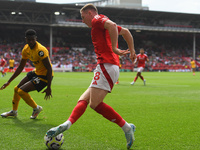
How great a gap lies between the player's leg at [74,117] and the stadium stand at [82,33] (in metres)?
40.2

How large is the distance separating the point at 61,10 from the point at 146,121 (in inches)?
1781

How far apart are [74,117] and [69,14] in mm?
49695

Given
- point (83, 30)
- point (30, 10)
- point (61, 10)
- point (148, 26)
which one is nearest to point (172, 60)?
point (148, 26)

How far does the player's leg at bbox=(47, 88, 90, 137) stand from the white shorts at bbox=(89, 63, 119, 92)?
14.2 inches

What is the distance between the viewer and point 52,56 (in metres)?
47.9

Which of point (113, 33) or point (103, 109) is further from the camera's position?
point (103, 109)

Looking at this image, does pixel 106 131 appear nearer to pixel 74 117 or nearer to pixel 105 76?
pixel 74 117

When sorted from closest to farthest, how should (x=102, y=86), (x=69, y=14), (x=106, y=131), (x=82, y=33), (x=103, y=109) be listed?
(x=102, y=86)
(x=103, y=109)
(x=106, y=131)
(x=69, y=14)
(x=82, y=33)

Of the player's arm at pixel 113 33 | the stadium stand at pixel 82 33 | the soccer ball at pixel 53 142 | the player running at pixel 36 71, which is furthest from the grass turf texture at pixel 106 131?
the stadium stand at pixel 82 33

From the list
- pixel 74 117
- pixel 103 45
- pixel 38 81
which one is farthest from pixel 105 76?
pixel 38 81

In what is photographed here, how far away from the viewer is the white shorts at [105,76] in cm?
383

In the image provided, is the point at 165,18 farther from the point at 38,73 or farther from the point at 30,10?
the point at 38,73

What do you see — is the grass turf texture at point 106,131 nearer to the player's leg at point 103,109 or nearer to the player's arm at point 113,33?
the player's leg at point 103,109

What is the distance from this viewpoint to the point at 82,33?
5559 centimetres
